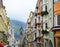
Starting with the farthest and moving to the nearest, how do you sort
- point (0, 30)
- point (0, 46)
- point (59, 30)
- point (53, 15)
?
1. point (0, 30)
2. point (53, 15)
3. point (59, 30)
4. point (0, 46)

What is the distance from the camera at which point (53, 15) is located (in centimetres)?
3788

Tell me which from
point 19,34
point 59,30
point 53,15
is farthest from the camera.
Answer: point 19,34

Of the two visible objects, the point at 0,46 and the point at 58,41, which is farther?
the point at 58,41

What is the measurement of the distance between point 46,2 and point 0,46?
3220cm

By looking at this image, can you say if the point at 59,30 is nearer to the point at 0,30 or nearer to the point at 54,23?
the point at 54,23

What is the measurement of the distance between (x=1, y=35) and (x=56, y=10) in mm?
31332

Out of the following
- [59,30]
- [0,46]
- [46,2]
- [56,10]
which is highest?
[46,2]

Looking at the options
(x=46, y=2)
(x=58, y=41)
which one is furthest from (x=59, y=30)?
(x=46, y=2)

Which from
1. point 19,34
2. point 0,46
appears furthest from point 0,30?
point 19,34

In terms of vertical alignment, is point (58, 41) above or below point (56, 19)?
below

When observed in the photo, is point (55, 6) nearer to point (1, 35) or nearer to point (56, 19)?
point (56, 19)

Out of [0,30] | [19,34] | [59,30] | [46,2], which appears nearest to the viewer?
[59,30]

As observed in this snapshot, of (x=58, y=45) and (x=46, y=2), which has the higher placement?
(x=46, y=2)

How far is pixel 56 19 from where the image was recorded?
3656 centimetres
